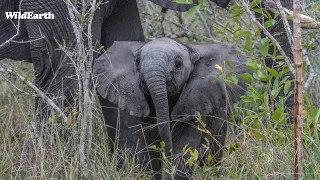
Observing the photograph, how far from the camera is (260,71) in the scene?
3102 mm

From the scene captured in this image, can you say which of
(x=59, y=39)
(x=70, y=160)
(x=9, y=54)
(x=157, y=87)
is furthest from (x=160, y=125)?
(x=9, y=54)

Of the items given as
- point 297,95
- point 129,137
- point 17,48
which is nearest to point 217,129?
point 129,137

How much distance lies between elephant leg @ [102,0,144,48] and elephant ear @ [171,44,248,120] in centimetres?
97

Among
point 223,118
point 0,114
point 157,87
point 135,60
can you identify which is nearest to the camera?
point 157,87

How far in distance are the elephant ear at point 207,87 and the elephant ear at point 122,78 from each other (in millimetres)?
171

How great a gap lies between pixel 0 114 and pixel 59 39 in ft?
2.55

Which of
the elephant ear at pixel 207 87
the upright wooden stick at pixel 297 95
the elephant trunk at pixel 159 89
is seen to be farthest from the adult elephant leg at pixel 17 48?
the upright wooden stick at pixel 297 95

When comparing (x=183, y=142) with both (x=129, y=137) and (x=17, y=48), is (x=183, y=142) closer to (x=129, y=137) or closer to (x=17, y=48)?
(x=129, y=137)

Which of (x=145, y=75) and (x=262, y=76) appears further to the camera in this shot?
(x=145, y=75)

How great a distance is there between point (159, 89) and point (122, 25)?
4.76 feet

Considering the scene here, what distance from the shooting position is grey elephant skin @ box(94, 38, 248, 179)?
350 centimetres

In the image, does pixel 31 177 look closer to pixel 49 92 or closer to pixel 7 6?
pixel 49 92

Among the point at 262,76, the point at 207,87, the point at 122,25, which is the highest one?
the point at 262,76

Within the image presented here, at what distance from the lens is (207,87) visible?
377 centimetres
